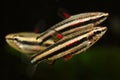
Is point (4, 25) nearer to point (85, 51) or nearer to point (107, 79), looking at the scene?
point (85, 51)

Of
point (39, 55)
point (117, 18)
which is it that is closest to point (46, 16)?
point (39, 55)

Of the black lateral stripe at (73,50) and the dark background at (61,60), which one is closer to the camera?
the black lateral stripe at (73,50)

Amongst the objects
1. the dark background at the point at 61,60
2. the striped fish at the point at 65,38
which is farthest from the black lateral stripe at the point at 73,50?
the dark background at the point at 61,60

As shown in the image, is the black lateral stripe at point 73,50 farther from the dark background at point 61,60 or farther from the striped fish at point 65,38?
the dark background at point 61,60

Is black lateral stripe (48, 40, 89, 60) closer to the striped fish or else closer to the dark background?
the striped fish

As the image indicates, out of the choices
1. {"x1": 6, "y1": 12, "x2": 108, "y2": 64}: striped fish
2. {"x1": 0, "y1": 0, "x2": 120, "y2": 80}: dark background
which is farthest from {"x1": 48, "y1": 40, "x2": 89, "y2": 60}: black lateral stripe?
{"x1": 0, "y1": 0, "x2": 120, "y2": 80}: dark background
